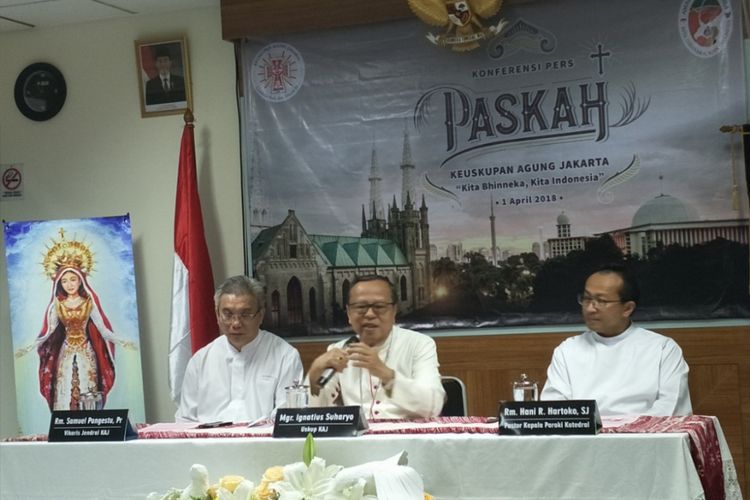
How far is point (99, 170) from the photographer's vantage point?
6305 millimetres

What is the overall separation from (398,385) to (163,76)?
299 centimetres

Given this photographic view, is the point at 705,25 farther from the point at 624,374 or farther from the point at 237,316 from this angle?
the point at 237,316

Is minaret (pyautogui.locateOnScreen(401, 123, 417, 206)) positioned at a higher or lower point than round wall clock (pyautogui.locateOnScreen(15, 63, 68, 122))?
lower

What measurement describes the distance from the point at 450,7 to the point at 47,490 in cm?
305

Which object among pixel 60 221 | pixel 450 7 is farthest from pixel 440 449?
pixel 60 221

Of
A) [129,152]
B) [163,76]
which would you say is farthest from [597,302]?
[129,152]

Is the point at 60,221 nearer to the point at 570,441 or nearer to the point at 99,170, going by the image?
the point at 99,170

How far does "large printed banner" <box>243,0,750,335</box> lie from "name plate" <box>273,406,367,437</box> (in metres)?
2.34

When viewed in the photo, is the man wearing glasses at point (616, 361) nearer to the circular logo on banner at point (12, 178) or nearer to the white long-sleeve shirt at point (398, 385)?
the white long-sleeve shirt at point (398, 385)

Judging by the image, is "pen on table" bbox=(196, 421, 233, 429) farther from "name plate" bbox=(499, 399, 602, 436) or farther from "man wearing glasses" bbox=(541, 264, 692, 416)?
"man wearing glasses" bbox=(541, 264, 692, 416)

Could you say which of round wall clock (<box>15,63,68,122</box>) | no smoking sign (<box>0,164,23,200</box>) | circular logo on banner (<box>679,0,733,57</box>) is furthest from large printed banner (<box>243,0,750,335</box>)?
no smoking sign (<box>0,164,23,200</box>)

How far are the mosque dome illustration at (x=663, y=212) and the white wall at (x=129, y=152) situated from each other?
219 centimetres

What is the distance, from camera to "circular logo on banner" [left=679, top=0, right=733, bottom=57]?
5055 millimetres

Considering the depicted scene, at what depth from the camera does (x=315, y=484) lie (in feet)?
8.20
